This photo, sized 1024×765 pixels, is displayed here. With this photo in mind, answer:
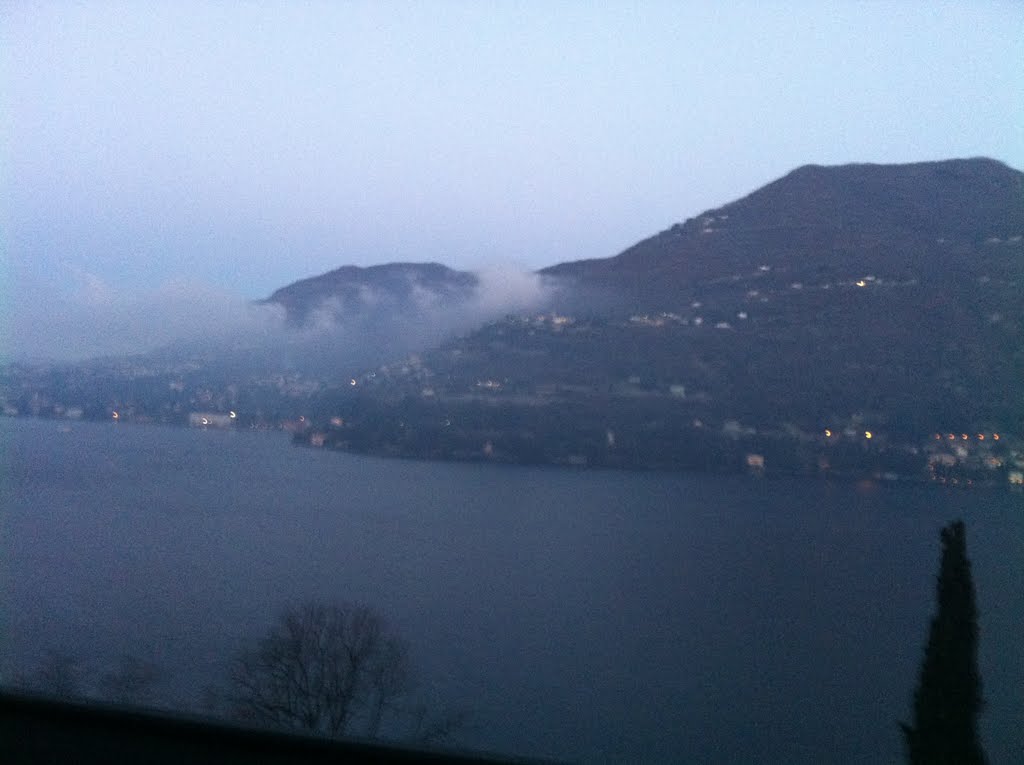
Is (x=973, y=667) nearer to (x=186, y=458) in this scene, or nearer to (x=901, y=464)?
(x=901, y=464)

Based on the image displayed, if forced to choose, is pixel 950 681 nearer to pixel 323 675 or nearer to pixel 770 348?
pixel 323 675

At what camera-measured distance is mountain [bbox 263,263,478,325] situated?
63.5 feet

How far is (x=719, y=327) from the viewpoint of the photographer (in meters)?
14.2

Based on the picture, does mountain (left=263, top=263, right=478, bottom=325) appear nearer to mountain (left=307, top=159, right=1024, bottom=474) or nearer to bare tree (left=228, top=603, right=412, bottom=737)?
mountain (left=307, top=159, right=1024, bottom=474)

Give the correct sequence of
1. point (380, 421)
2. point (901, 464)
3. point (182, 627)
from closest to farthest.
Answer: point (182, 627)
point (901, 464)
point (380, 421)

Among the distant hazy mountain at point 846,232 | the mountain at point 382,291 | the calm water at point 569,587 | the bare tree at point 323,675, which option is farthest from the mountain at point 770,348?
the bare tree at point 323,675

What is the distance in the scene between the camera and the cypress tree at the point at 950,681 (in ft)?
14.2

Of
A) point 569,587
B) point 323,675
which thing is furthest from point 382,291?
point 323,675

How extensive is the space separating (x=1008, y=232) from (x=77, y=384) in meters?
15.8

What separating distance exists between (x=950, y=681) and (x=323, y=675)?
115 inches

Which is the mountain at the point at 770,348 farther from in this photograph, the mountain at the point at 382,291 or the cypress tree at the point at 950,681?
the cypress tree at the point at 950,681

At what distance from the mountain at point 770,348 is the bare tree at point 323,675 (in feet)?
21.5

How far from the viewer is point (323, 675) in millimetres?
5195

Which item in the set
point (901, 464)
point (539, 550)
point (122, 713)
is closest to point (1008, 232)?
point (901, 464)
